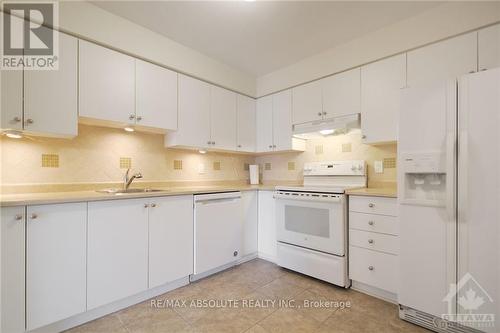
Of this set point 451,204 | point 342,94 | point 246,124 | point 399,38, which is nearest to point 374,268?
point 451,204

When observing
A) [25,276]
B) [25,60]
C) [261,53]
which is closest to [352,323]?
[25,276]

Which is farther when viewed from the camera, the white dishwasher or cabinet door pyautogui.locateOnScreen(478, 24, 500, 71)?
the white dishwasher

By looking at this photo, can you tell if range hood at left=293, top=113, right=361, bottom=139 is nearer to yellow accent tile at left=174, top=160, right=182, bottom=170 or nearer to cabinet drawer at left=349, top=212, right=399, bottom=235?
cabinet drawer at left=349, top=212, right=399, bottom=235

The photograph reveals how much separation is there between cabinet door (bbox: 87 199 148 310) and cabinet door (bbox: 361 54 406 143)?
218 cm

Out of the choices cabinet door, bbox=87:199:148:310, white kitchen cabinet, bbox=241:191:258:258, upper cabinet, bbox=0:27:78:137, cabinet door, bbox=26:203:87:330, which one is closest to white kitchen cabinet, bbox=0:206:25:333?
cabinet door, bbox=26:203:87:330

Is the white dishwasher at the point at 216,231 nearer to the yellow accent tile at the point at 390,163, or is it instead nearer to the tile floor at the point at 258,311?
the tile floor at the point at 258,311

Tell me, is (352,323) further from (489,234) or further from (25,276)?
(25,276)

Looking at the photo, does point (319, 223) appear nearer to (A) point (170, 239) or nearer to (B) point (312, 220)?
(B) point (312, 220)

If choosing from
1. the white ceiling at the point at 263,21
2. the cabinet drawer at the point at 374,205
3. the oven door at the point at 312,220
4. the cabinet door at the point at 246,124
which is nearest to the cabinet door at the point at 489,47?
the white ceiling at the point at 263,21

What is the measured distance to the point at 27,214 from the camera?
53.2 inches

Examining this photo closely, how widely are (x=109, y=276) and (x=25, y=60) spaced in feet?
5.29

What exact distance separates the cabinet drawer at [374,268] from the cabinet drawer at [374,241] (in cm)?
4

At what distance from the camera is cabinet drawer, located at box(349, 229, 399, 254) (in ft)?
6.00

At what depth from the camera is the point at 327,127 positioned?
2.46 metres
